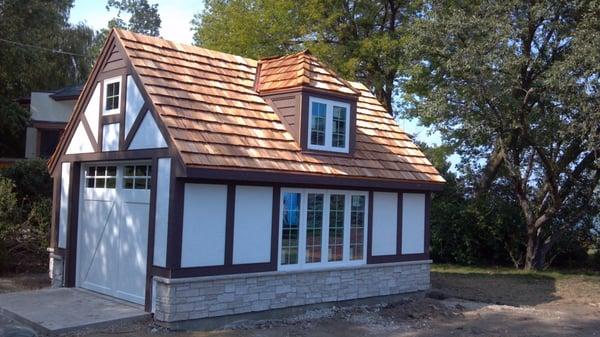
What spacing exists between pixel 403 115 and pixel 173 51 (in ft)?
54.2

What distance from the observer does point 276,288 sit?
10797 mm

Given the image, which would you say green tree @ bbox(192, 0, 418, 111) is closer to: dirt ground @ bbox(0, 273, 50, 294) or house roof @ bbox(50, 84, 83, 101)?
house roof @ bbox(50, 84, 83, 101)

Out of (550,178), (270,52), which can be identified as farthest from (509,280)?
(270,52)

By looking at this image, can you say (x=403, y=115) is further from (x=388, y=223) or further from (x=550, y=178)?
(x=388, y=223)

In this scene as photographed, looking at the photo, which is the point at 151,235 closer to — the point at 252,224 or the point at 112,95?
the point at 252,224

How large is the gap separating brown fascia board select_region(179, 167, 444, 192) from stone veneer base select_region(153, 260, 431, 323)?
1.59 meters

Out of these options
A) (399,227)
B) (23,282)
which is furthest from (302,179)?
(23,282)

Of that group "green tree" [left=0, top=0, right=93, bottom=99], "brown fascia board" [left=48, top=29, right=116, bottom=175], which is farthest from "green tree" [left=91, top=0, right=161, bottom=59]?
"brown fascia board" [left=48, top=29, right=116, bottom=175]

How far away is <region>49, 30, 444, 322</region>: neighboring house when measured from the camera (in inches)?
384

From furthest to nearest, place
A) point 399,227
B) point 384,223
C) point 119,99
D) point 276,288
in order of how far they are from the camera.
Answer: point 399,227, point 384,223, point 119,99, point 276,288

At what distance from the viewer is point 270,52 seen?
25.3m

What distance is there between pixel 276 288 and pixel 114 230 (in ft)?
10.4

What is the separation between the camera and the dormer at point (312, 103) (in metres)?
11.6

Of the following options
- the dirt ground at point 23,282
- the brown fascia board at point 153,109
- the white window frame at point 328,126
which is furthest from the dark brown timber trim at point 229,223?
the dirt ground at point 23,282
